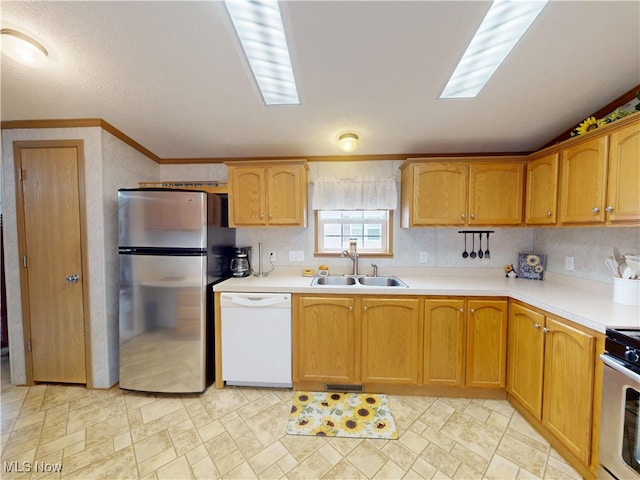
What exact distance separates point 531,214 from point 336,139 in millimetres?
1856

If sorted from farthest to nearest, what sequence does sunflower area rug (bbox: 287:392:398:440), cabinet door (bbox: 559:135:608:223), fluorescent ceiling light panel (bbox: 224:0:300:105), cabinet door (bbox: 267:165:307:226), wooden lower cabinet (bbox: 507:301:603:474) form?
cabinet door (bbox: 267:165:307:226) → sunflower area rug (bbox: 287:392:398:440) → cabinet door (bbox: 559:135:608:223) → wooden lower cabinet (bbox: 507:301:603:474) → fluorescent ceiling light panel (bbox: 224:0:300:105)

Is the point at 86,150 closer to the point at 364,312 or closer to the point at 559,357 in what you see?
the point at 364,312

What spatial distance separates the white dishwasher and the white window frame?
804 millimetres

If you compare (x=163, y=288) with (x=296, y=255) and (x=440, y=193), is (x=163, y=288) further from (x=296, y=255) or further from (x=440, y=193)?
(x=440, y=193)

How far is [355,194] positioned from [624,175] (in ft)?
5.76

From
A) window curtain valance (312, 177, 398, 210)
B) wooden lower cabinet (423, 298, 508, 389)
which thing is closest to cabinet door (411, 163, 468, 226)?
window curtain valance (312, 177, 398, 210)

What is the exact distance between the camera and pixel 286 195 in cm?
223

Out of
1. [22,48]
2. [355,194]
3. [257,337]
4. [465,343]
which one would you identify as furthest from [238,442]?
[22,48]

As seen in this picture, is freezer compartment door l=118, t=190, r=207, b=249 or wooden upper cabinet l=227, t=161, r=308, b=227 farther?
wooden upper cabinet l=227, t=161, r=308, b=227

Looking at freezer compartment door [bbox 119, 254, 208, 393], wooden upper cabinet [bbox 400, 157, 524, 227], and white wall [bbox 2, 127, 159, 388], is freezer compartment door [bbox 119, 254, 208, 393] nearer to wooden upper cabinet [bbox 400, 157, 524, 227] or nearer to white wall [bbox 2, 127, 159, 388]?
white wall [bbox 2, 127, 159, 388]

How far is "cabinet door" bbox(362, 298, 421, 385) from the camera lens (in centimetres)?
192

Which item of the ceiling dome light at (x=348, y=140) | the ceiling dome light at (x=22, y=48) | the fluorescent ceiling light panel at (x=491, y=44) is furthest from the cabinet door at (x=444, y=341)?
the ceiling dome light at (x=22, y=48)

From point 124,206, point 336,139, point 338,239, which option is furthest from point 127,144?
point 338,239

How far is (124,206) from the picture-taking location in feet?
6.22
